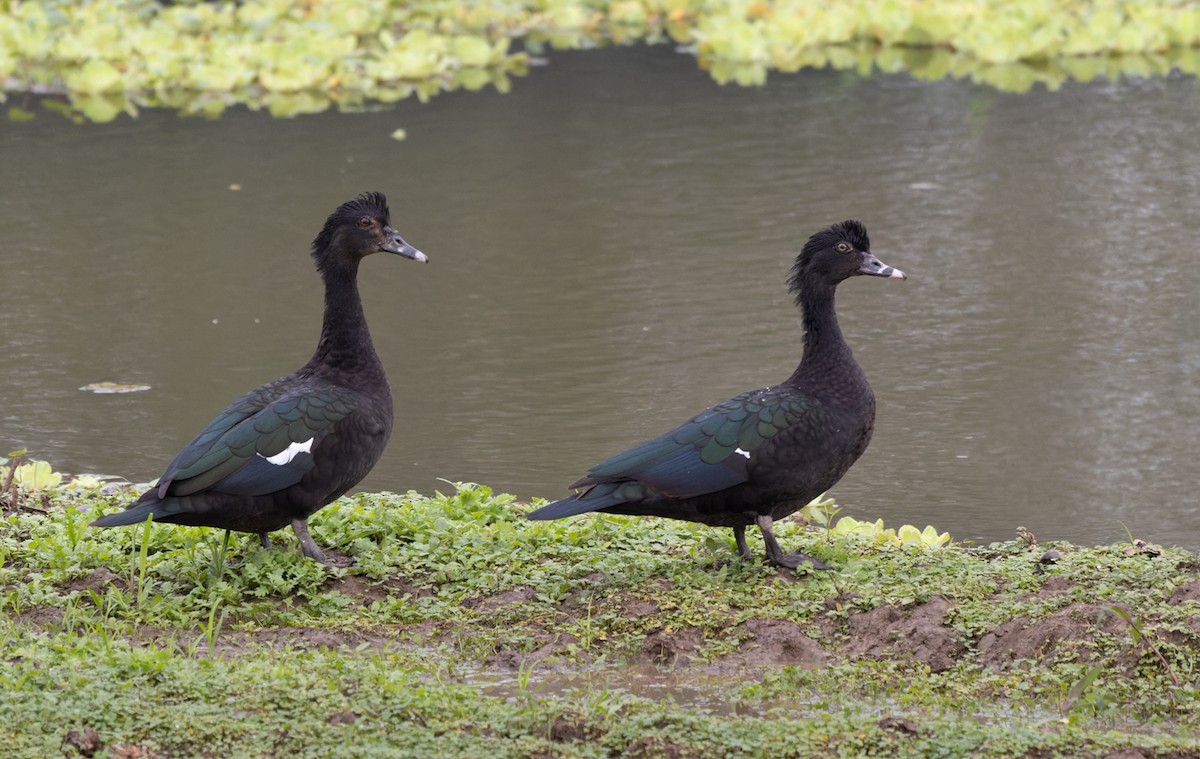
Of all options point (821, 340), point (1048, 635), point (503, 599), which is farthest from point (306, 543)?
point (1048, 635)

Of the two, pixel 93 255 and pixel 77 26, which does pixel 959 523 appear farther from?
pixel 77 26

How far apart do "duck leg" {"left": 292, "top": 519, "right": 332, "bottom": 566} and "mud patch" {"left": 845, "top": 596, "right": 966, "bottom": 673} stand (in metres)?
2.10

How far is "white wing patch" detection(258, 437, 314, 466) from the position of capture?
6184mm

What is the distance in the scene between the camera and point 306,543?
641cm

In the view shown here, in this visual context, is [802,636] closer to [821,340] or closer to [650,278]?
[821,340]

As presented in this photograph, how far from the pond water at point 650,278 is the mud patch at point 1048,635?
1.98 meters

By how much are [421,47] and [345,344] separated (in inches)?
508

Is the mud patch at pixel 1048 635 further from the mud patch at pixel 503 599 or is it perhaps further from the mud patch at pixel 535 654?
the mud patch at pixel 503 599

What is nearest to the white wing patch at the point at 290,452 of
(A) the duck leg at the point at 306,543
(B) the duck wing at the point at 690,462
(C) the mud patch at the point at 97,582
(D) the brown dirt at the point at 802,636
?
(A) the duck leg at the point at 306,543

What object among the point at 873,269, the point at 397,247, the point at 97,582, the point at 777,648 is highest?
the point at 397,247

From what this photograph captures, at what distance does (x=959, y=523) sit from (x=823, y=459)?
1.67m

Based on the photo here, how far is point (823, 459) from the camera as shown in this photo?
630cm

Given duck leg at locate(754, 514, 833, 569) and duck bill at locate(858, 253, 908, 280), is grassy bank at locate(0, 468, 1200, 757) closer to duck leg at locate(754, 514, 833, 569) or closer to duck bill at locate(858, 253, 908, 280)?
duck leg at locate(754, 514, 833, 569)

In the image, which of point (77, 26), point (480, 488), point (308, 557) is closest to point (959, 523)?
point (480, 488)
